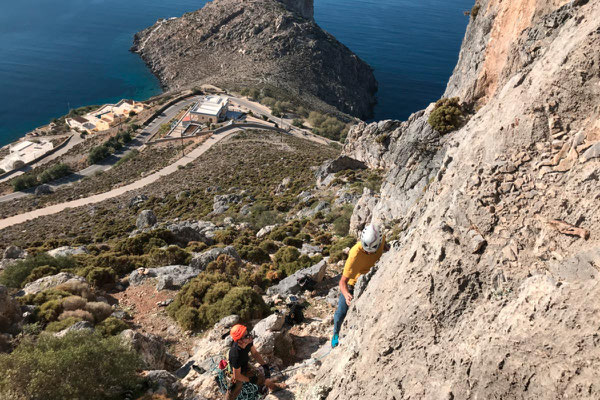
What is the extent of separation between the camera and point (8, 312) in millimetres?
11438

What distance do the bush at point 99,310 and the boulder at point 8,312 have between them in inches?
77.7

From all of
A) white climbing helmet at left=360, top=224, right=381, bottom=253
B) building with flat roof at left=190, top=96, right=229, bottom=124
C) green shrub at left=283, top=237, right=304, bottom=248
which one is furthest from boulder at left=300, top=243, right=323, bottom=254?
building with flat roof at left=190, top=96, right=229, bottom=124

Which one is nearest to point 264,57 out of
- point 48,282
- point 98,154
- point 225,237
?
point 98,154

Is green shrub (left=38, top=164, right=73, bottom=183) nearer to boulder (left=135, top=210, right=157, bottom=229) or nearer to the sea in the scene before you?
the sea

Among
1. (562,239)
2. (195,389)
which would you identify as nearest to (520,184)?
(562,239)

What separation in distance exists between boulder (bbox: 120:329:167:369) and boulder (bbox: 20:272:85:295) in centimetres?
698

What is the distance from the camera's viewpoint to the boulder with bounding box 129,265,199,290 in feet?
49.9

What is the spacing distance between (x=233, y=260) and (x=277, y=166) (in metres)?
32.4

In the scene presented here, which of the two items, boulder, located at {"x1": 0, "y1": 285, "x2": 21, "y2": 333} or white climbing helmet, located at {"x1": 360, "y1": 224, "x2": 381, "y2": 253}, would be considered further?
boulder, located at {"x1": 0, "y1": 285, "x2": 21, "y2": 333}

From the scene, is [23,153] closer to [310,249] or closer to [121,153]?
[121,153]

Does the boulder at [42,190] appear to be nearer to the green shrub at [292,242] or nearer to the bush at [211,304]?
the green shrub at [292,242]

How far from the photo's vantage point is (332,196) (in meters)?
30.8

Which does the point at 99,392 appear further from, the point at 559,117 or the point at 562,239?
the point at 559,117

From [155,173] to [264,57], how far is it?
68.5m
